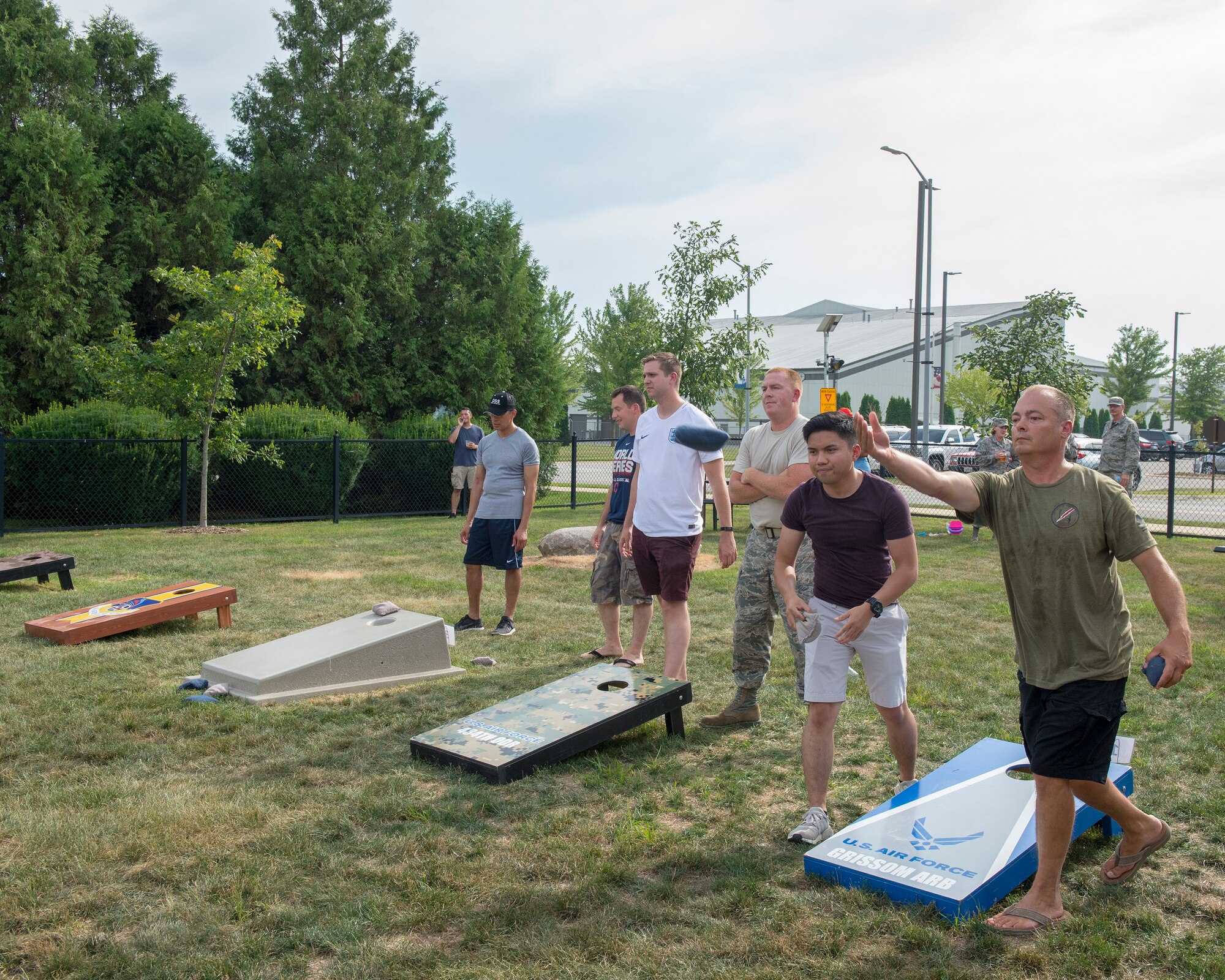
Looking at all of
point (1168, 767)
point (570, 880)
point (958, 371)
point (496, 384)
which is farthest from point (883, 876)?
point (958, 371)

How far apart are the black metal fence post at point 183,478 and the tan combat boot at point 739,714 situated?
13.0m

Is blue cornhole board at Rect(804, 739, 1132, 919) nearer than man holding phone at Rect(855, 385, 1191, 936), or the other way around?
man holding phone at Rect(855, 385, 1191, 936)

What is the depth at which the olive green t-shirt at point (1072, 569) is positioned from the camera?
10.3ft

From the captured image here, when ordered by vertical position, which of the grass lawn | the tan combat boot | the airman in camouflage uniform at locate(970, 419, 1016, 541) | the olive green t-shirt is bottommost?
the grass lawn

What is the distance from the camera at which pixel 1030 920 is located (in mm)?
3164

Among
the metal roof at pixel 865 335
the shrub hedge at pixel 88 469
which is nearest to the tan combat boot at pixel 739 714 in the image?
the shrub hedge at pixel 88 469

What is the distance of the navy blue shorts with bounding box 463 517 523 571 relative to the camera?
7.71 meters

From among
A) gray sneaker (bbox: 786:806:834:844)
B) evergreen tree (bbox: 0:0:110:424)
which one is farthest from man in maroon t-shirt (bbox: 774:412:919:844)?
evergreen tree (bbox: 0:0:110:424)

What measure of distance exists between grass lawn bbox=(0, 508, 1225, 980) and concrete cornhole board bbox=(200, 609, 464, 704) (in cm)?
17

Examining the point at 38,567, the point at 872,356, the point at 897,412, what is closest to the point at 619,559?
the point at 38,567

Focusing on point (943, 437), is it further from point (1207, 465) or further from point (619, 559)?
point (619, 559)

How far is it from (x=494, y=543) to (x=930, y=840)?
4.76 meters

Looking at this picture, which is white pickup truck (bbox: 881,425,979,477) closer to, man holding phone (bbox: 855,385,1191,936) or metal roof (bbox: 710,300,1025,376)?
metal roof (bbox: 710,300,1025,376)

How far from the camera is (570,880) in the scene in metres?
3.56
